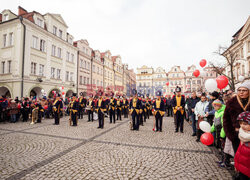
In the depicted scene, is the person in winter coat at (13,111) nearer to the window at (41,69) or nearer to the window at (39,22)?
the window at (41,69)

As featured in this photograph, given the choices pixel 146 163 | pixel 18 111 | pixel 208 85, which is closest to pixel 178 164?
pixel 146 163

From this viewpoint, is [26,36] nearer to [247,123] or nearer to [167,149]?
[167,149]

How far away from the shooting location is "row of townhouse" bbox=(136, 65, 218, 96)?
5566cm

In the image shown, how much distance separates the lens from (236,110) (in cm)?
285

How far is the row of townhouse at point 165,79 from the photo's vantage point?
183ft

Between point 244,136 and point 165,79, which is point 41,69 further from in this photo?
point 165,79

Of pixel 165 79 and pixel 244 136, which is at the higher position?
pixel 165 79

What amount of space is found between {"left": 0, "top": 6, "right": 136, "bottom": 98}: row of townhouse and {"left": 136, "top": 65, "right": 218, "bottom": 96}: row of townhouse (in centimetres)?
3431

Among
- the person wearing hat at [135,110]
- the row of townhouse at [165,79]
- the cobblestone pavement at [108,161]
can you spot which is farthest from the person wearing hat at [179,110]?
the row of townhouse at [165,79]

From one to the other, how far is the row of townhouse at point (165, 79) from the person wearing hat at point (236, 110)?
5171cm

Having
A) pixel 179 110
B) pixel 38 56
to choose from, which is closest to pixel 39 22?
pixel 38 56

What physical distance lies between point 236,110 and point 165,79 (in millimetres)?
58054

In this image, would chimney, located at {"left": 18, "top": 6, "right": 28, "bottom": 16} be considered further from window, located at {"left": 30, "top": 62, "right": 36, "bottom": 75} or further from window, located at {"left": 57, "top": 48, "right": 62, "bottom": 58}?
window, located at {"left": 30, "top": 62, "right": 36, "bottom": 75}

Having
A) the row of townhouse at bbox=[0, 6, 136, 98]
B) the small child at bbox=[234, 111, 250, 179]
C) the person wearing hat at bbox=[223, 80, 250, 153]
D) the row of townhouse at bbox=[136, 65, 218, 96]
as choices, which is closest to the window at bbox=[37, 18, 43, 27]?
the row of townhouse at bbox=[0, 6, 136, 98]
